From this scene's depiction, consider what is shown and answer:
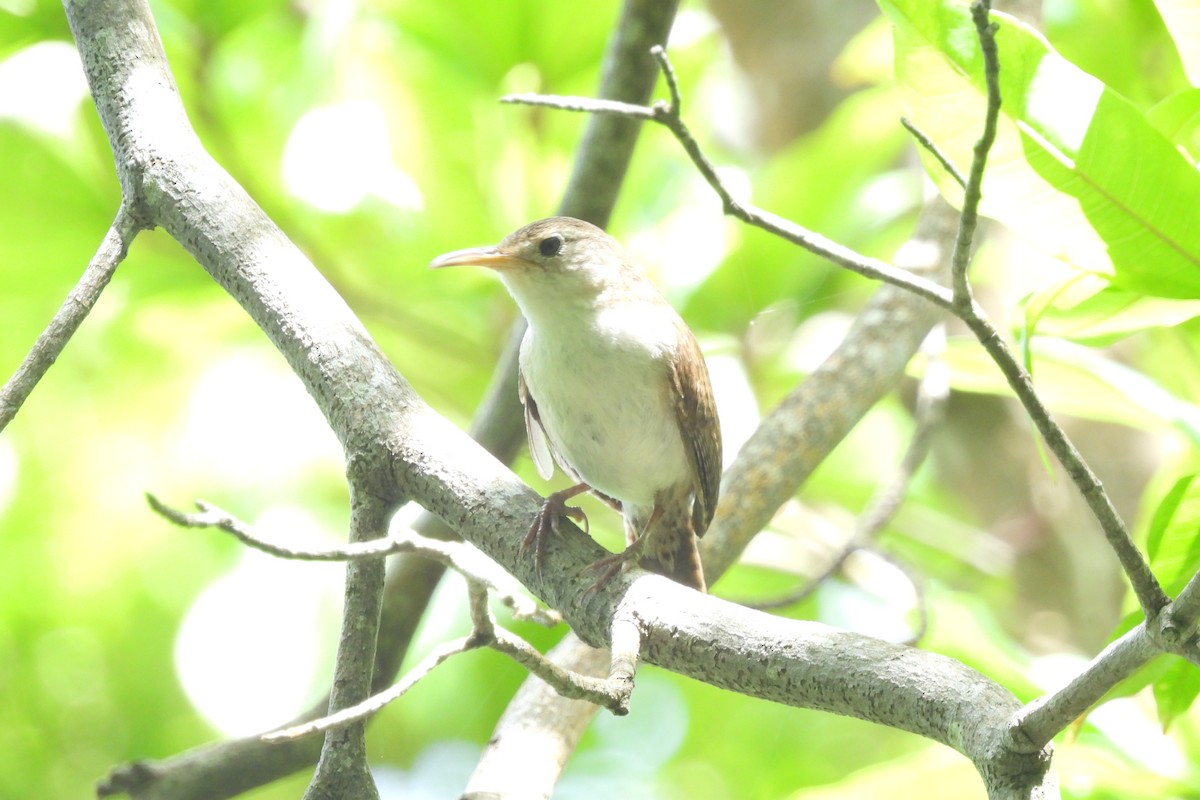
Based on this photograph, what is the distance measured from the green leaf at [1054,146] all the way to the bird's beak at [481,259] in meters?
1.28

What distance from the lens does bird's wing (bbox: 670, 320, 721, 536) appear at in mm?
2701

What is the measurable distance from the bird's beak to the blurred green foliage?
0.86 m

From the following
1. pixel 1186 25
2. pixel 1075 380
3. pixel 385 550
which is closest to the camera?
pixel 385 550

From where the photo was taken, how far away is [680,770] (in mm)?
4152

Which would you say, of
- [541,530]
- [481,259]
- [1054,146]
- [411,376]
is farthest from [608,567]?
[411,376]

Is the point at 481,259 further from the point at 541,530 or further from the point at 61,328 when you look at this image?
the point at 61,328

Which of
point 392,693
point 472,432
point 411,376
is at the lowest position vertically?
point 392,693

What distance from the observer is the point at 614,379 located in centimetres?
265

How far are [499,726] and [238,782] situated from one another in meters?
0.57

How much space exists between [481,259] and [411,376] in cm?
114

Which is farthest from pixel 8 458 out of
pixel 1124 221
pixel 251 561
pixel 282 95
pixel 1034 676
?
pixel 1124 221

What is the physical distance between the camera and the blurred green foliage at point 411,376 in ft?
11.1

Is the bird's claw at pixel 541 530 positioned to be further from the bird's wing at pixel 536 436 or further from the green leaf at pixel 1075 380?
the green leaf at pixel 1075 380

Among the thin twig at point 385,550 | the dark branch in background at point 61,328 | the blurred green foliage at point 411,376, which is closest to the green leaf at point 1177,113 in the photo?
the blurred green foliage at point 411,376
